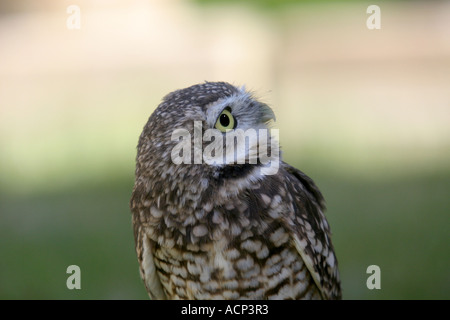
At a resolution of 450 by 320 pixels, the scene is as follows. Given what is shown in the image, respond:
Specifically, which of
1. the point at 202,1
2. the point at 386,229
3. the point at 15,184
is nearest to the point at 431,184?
A: the point at 386,229

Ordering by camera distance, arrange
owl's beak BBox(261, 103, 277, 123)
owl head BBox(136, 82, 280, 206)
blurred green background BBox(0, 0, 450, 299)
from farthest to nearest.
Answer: blurred green background BBox(0, 0, 450, 299)
owl's beak BBox(261, 103, 277, 123)
owl head BBox(136, 82, 280, 206)

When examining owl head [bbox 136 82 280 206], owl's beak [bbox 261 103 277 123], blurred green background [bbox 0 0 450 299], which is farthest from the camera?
blurred green background [bbox 0 0 450 299]

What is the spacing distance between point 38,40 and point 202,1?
111 inches

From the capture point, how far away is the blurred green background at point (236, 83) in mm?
4375

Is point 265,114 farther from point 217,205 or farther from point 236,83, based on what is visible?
point 236,83

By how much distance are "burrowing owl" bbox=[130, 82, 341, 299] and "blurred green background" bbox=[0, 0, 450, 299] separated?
64.4 inches

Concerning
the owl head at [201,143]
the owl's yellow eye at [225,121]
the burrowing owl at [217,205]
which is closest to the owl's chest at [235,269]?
the burrowing owl at [217,205]

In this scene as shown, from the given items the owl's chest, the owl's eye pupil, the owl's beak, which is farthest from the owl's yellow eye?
the owl's chest

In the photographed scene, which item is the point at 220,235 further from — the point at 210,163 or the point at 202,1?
the point at 202,1

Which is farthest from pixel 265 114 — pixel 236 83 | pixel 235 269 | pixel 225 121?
pixel 236 83

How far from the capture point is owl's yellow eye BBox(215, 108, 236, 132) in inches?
85.0

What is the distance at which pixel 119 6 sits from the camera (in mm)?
8672

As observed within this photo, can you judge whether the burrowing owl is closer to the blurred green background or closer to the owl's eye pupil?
the owl's eye pupil

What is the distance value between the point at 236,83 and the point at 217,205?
4264 mm
